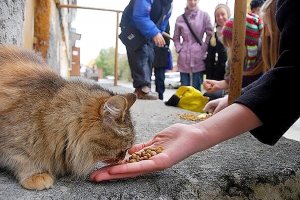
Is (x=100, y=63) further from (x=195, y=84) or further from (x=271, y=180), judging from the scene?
(x=271, y=180)

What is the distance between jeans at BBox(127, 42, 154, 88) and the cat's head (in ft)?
10.4

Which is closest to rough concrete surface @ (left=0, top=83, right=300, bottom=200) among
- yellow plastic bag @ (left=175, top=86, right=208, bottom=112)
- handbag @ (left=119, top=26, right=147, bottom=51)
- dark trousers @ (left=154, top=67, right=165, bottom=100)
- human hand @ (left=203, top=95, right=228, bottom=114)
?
human hand @ (left=203, top=95, right=228, bottom=114)

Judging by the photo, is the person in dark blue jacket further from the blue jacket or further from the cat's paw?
the cat's paw

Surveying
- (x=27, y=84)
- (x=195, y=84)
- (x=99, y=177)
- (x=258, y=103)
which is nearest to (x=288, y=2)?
(x=258, y=103)

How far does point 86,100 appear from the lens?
1425mm

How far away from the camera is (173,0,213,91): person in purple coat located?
4.72 metres

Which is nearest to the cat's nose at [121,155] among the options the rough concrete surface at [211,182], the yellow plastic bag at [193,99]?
the rough concrete surface at [211,182]

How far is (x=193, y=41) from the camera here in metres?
4.74

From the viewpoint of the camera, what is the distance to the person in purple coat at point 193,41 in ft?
15.5

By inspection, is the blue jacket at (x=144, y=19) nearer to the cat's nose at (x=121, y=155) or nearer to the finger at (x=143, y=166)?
the cat's nose at (x=121, y=155)

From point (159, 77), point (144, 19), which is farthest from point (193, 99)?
point (159, 77)

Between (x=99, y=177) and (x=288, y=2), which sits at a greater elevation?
(x=288, y=2)

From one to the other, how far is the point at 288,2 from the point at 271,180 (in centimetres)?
78

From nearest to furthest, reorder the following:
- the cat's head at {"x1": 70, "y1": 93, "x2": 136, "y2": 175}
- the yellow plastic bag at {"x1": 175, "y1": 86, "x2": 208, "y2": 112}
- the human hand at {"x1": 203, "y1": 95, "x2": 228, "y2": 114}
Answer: the cat's head at {"x1": 70, "y1": 93, "x2": 136, "y2": 175}
the human hand at {"x1": 203, "y1": 95, "x2": 228, "y2": 114}
the yellow plastic bag at {"x1": 175, "y1": 86, "x2": 208, "y2": 112}
